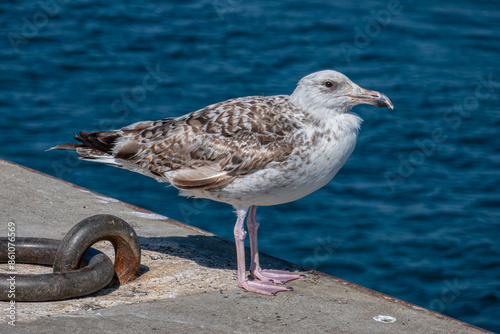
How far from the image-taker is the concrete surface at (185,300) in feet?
18.4

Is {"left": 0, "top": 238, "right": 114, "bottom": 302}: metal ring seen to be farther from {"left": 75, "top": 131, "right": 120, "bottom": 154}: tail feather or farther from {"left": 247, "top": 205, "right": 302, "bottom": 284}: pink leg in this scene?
{"left": 247, "top": 205, "right": 302, "bottom": 284}: pink leg

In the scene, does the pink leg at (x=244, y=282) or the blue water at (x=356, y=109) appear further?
the blue water at (x=356, y=109)

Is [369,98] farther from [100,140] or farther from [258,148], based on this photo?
[100,140]

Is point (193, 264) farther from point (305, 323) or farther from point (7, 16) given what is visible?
point (7, 16)

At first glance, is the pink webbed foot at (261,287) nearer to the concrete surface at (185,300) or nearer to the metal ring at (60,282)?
the concrete surface at (185,300)

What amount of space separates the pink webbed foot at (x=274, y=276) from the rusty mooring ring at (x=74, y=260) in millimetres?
1125

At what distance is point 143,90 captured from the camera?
15969mm

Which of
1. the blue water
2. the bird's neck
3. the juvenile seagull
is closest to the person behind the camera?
the juvenile seagull

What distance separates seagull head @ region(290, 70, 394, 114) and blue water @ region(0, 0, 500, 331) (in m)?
5.06

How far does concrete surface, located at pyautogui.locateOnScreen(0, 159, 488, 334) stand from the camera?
562 cm

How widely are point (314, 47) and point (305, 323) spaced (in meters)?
12.2

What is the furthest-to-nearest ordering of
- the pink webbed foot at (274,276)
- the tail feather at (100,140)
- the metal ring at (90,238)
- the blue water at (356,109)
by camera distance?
the blue water at (356,109) → the tail feather at (100,140) → the pink webbed foot at (274,276) → the metal ring at (90,238)

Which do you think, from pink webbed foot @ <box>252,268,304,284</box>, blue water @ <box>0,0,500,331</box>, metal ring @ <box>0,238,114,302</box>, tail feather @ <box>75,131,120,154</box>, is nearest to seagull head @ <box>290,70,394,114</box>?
pink webbed foot @ <box>252,268,304,284</box>

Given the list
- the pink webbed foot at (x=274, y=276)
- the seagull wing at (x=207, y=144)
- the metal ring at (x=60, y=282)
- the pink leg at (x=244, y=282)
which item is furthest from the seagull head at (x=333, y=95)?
the metal ring at (x=60, y=282)
